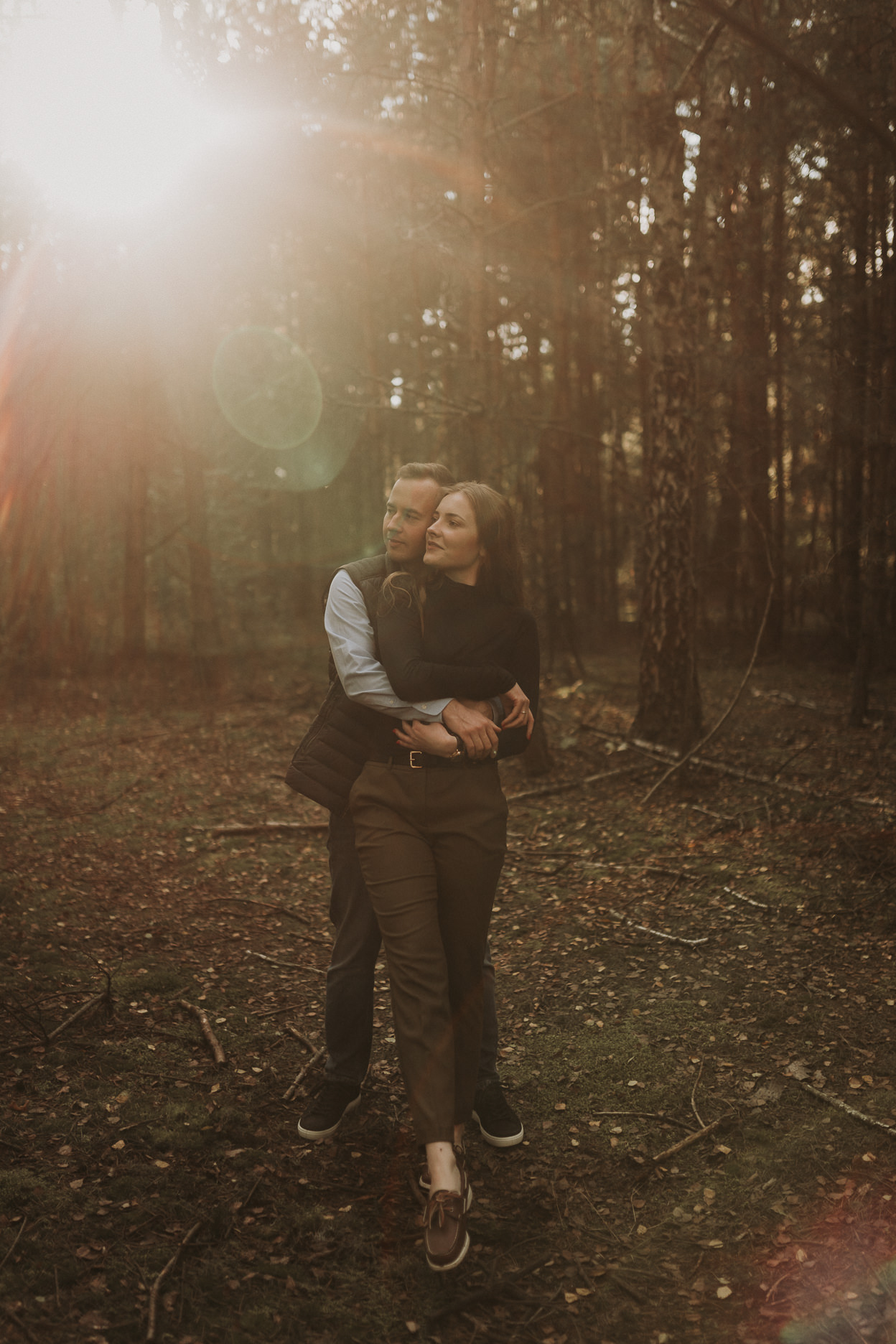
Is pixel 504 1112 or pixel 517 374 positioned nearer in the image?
pixel 504 1112

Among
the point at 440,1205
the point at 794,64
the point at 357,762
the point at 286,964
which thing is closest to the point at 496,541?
the point at 357,762

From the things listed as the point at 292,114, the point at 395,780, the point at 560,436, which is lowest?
the point at 395,780

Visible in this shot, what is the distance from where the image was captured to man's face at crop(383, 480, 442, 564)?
308 centimetres

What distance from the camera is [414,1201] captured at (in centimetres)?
298

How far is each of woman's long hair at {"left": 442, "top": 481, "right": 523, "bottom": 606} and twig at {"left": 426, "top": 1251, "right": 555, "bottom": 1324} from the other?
77.2 inches

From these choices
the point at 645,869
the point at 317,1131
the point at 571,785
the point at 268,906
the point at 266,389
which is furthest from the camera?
the point at 266,389

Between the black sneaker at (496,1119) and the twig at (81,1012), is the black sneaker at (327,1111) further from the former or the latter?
the twig at (81,1012)

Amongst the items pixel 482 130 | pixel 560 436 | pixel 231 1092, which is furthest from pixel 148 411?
pixel 231 1092

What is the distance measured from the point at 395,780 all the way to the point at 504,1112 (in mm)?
1310

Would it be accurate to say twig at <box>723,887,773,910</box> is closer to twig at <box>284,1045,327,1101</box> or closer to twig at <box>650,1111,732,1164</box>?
twig at <box>650,1111,732,1164</box>

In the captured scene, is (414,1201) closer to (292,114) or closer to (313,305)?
(292,114)

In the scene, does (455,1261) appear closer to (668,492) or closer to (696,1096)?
(696,1096)

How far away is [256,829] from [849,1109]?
4.85m

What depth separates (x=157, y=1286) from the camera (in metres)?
2.49
